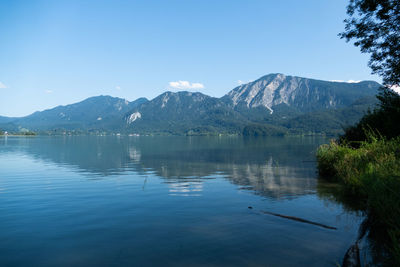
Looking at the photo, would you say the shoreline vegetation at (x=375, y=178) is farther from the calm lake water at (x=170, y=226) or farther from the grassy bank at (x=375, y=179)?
the calm lake water at (x=170, y=226)

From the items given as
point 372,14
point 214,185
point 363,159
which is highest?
point 372,14

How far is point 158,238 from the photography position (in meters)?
10.0

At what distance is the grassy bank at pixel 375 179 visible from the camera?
7.81 meters

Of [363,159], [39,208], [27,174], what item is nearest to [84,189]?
[39,208]

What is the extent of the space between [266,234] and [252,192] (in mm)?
8827

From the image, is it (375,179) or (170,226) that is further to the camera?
(170,226)

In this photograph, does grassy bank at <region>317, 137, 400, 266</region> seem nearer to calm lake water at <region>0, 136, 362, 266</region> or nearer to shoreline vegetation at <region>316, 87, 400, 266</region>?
shoreline vegetation at <region>316, 87, 400, 266</region>

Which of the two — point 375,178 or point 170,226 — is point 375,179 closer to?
point 375,178

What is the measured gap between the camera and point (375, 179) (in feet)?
36.5

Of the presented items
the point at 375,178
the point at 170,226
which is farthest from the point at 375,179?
the point at 170,226

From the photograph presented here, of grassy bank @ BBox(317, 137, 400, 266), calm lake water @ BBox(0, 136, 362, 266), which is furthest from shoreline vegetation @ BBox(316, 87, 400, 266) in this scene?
calm lake water @ BBox(0, 136, 362, 266)

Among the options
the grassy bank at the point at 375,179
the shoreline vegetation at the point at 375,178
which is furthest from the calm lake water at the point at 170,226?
the grassy bank at the point at 375,179

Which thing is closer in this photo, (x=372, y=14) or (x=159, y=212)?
(x=159, y=212)

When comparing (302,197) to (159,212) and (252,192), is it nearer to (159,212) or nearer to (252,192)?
(252,192)
